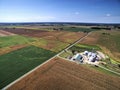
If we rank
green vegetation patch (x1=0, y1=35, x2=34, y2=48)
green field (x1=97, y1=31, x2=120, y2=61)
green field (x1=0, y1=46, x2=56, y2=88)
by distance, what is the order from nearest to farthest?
green field (x1=0, y1=46, x2=56, y2=88)
green field (x1=97, y1=31, x2=120, y2=61)
green vegetation patch (x1=0, y1=35, x2=34, y2=48)

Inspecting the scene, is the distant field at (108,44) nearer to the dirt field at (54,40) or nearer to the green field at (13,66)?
the dirt field at (54,40)

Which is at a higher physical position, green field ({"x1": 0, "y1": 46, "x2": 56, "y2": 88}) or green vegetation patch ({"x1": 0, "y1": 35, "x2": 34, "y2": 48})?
green vegetation patch ({"x1": 0, "y1": 35, "x2": 34, "y2": 48})

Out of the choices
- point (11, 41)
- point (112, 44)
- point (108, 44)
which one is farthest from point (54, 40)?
point (112, 44)

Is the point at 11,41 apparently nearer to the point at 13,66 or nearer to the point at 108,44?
the point at 13,66

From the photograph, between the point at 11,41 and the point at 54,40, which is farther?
the point at 54,40

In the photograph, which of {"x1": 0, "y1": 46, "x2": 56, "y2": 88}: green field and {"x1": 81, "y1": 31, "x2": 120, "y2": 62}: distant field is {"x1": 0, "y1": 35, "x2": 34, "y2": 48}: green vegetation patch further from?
{"x1": 81, "y1": 31, "x2": 120, "y2": 62}: distant field

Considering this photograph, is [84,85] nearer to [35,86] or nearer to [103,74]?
[103,74]

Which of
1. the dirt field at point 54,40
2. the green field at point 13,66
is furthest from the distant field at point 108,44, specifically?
the green field at point 13,66

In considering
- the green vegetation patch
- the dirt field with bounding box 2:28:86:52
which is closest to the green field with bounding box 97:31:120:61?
the dirt field with bounding box 2:28:86:52
